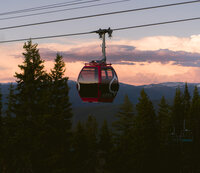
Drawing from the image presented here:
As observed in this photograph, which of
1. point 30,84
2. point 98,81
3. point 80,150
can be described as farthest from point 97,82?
point 80,150

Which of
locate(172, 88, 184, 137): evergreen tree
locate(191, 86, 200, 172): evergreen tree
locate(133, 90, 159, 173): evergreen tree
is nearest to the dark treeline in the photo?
locate(133, 90, 159, 173): evergreen tree

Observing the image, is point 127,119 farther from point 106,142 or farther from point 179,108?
point 179,108

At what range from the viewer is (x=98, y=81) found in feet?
68.6

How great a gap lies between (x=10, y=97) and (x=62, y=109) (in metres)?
8.03

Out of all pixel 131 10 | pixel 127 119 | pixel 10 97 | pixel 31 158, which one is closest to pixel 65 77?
pixel 10 97

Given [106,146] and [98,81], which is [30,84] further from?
[98,81]

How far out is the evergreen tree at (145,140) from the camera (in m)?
64.1

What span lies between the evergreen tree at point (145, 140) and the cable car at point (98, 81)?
43733 millimetres

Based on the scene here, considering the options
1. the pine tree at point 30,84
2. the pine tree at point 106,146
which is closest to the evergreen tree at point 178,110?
the pine tree at point 106,146

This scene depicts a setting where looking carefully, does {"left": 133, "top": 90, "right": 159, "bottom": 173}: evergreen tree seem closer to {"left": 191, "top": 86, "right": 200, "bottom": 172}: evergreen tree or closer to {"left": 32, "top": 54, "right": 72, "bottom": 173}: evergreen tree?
{"left": 32, "top": 54, "right": 72, "bottom": 173}: evergreen tree

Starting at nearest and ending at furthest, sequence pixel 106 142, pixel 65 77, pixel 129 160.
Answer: pixel 65 77, pixel 129 160, pixel 106 142

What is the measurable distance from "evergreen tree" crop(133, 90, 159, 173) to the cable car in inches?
1722

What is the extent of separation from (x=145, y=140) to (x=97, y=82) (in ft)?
154

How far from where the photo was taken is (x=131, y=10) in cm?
1845
